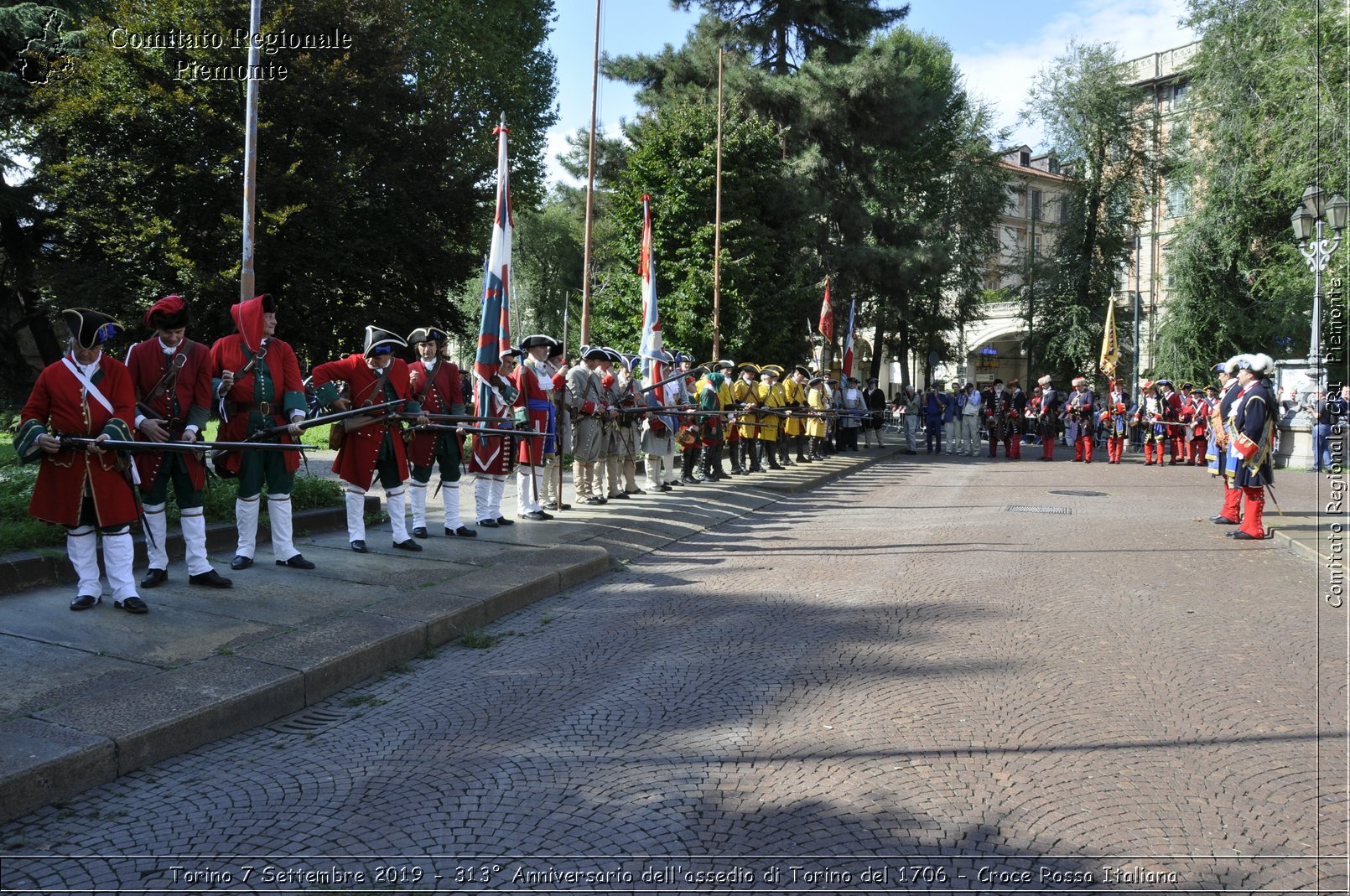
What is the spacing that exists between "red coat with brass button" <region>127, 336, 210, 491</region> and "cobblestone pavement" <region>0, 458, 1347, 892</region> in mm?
2695

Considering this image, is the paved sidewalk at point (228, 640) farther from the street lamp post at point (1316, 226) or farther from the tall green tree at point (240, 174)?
the street lamp post at point (1316, 226)

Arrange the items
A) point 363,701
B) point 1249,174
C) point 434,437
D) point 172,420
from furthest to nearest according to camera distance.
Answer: point 1249,174 → point 434,437 → point 172,420 → point 363,701

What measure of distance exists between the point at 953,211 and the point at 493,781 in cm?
4244

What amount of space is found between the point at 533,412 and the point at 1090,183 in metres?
39.0

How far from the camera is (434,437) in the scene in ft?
33.8

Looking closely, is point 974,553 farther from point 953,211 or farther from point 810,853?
point 953,211

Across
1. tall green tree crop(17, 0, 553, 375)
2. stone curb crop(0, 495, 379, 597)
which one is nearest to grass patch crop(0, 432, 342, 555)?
stone curb crop(0, 495, 379, 597)

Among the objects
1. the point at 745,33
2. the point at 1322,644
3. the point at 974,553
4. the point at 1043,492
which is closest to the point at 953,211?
the point at 745,33

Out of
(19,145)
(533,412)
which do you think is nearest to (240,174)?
(19,145)

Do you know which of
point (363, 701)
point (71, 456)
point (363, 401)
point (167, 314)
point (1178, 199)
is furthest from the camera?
point (1178, 199)

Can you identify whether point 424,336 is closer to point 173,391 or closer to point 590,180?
point 173,391

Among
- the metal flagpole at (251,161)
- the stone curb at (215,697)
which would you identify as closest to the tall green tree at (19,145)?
the metal flagpole at (251,161)

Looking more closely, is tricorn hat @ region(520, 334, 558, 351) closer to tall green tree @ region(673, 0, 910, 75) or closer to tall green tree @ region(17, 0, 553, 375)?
tall green tree @ region(17, 0, 553, 375)

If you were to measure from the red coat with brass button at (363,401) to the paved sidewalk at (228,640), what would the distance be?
2.62 ft
